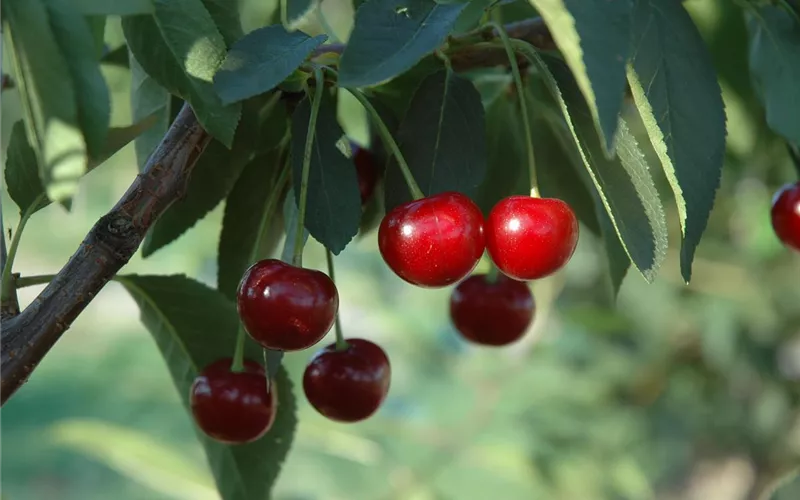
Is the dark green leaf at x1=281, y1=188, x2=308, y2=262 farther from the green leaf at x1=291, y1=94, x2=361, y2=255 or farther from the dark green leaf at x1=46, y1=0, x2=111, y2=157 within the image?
the dark green leaf at x1=46, y1=0, x2=111, y2=157

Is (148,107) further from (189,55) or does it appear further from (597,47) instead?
(597,47)

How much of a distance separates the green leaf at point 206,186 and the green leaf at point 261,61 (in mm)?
150

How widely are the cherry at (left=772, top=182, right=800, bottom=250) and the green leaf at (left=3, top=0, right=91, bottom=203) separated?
2.24ft

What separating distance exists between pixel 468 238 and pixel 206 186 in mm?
254

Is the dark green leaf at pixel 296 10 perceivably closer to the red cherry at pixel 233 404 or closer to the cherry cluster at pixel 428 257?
the cherry cluster at pixel 428 257

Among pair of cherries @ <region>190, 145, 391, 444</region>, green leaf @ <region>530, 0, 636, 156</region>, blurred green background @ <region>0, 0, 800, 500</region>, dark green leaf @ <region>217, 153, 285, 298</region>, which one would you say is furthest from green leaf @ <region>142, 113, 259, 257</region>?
blurred green background @ <region>0, 0, 800, 500</region>

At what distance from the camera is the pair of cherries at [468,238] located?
2.02 feet

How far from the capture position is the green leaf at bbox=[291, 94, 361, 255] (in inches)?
25.3

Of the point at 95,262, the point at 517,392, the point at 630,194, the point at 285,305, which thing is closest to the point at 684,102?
the point at 630,194

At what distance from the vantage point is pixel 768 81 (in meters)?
0.79

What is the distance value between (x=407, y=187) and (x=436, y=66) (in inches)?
5.0

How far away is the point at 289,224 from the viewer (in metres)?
0.78

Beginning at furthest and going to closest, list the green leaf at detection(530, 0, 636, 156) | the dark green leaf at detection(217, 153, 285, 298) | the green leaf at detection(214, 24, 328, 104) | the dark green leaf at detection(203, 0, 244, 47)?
the dark green leaf at detection(217, 153, 285, 298) → the dark green leaf at detection(203, 0, 244, 47) → the green leaf at detection(214, 24, 328, 104) → the green leaf at detection(530, 0, 636, 156)

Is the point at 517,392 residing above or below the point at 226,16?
below
